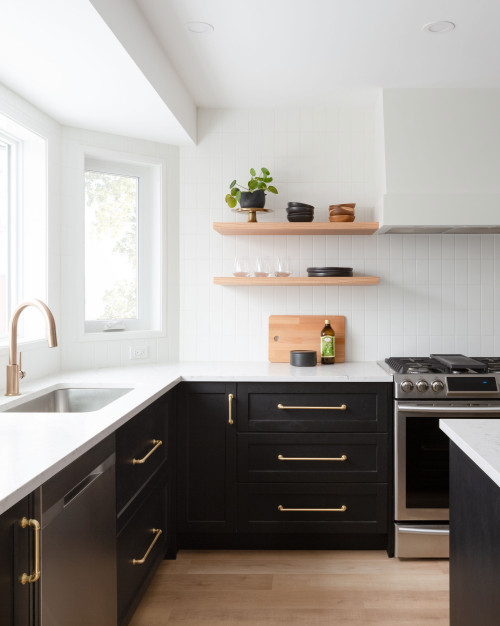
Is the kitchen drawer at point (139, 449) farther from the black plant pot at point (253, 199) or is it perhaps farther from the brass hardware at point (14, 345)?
the black plant pot at point (253, 199)

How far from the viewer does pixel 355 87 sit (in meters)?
3.12

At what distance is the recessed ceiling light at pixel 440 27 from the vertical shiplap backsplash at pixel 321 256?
978 mm

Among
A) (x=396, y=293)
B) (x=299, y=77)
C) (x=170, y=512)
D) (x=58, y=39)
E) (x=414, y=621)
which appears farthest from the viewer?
(x=396, y=293)

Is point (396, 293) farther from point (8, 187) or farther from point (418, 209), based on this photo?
point (8, 187)

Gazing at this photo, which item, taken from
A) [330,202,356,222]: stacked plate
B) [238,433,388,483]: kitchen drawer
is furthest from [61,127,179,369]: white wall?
[330,202,356,222]: stacked plate

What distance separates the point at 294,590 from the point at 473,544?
4.03ft

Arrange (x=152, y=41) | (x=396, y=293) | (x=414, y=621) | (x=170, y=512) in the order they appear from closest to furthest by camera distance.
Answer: (x=414, y=621) → (x=152, y=41) → (x=170, y=512) → (x=396, y=293)

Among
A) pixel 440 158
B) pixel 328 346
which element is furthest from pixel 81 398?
pixel 440 158

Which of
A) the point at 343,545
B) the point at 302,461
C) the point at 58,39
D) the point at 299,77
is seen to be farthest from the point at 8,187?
the point at 343,545

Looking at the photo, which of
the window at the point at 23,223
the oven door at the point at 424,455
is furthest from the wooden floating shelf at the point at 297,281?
the window at the point at 23,223

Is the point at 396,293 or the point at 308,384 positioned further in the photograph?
the point at 396,293

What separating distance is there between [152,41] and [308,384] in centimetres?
176

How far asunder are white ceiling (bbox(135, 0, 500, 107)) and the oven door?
169cm

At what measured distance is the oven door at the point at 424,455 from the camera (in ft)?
9.06
